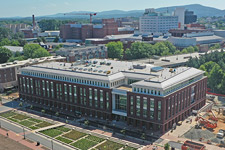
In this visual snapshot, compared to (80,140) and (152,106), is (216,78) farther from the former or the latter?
(80,140)

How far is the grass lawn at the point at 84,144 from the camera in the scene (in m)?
79.4

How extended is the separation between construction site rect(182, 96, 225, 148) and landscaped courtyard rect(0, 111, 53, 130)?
50.1m

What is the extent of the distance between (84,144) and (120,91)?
22.6 m

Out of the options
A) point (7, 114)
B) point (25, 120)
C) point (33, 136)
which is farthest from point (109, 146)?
point (7, 114)

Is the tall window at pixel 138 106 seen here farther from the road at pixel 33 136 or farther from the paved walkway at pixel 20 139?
the paved walkway at pixel 20 139

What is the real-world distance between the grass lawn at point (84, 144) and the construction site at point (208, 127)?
29.5 meters

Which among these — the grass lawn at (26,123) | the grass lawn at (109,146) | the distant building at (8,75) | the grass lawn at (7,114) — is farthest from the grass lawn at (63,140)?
the distant building at (8,75)

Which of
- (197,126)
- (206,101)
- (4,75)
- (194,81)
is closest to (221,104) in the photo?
(206,101)

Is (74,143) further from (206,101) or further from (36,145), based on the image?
(206,101)

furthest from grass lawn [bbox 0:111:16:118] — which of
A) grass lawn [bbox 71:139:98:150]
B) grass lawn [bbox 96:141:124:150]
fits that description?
grass lawn [bbox 96:141:124:150]

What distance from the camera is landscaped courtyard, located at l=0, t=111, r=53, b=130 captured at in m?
96.8

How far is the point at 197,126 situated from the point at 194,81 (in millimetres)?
19928

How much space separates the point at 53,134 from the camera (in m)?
88.9

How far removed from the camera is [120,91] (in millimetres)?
93500
